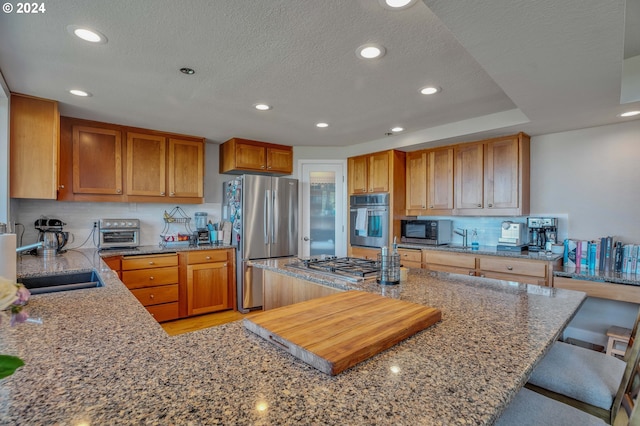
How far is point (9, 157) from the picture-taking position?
2.54 metres

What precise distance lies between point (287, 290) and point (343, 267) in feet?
1.64

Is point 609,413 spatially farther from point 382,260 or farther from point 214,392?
point 214,392

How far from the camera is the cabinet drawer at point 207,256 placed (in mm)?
3641

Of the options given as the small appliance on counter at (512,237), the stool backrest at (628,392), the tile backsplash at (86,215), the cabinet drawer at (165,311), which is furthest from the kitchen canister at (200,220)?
the stool backrest at (628,392)

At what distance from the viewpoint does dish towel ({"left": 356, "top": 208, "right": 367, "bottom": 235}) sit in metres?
4.29

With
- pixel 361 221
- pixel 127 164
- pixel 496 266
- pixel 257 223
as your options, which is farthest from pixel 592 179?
pixel 127 164

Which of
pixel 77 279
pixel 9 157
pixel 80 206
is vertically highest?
pixel 9 157

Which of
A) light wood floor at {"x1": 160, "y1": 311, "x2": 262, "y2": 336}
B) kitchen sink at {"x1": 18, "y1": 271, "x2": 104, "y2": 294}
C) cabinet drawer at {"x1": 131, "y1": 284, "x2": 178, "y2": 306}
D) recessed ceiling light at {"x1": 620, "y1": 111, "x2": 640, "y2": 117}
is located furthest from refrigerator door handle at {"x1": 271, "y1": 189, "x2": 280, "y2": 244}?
recessed ceiling light at {"x1": 620, "y1": 111, "x2": 640, "y2": 117}

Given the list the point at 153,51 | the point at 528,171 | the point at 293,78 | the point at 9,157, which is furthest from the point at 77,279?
the point at 528,171

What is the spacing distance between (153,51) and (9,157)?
1.72 m

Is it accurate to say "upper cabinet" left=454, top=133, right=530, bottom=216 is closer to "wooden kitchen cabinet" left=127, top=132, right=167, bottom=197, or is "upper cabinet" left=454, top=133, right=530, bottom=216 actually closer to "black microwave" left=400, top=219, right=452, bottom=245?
"black microwave" left=400, top=219, right=452, bottom=245

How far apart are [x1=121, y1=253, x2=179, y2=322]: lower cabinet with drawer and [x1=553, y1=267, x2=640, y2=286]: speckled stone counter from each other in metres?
3.78

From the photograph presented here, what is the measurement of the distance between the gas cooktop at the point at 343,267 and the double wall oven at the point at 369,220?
71.8 inches

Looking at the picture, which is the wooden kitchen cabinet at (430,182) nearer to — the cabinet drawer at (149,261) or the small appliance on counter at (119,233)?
the cabinet drawer at (149,261)
